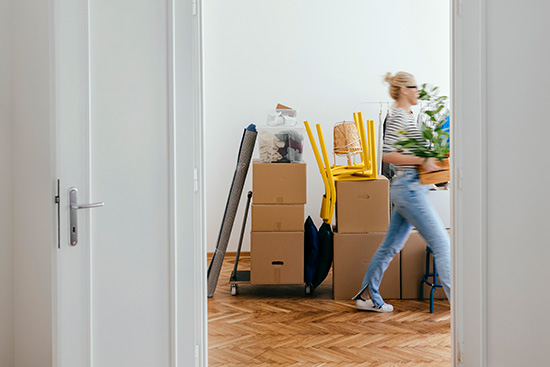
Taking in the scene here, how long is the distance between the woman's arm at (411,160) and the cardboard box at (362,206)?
1.92 feet

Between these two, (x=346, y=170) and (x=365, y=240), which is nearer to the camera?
(x=365, y=240)

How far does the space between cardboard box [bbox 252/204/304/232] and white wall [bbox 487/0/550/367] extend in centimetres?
206

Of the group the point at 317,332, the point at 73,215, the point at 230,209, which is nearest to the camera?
the point at 73,215

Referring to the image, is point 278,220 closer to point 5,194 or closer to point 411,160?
point 411,160

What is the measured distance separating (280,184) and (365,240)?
748 mm

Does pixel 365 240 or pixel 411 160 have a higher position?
pixel 411 160

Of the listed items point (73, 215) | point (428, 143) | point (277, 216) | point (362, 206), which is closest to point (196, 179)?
point (73, 215)

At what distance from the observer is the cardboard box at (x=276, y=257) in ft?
13.7

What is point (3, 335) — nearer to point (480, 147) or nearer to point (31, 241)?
point (31, 241)

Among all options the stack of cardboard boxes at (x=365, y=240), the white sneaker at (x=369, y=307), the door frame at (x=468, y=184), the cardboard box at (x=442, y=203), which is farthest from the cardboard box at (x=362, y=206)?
the door frame at (x=468, y=184)

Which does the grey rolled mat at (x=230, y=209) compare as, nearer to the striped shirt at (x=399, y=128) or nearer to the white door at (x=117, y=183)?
the striped shirt at (x=399, y=128)

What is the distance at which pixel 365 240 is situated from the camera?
13.5 ft

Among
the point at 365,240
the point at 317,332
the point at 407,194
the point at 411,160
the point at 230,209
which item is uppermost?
the point at 411,160

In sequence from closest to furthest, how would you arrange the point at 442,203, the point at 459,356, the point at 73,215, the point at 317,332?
the point at 73,215 → the point at 459,356 → the point at 317,332 → the point at 442,203
